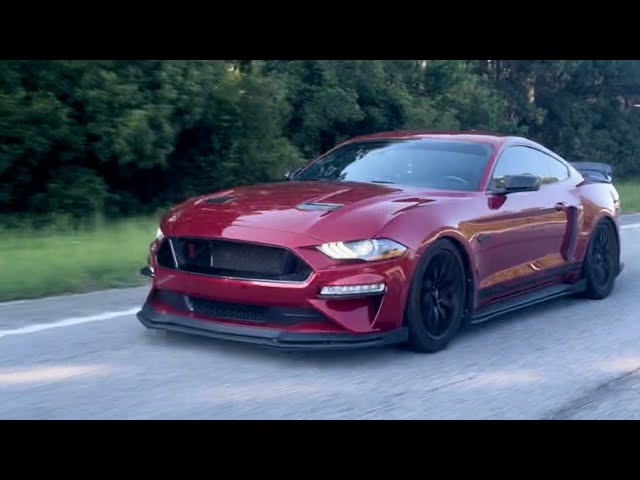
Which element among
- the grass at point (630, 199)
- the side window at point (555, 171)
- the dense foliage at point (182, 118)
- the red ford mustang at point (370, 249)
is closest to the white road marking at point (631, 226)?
the grass at point (630, 199)

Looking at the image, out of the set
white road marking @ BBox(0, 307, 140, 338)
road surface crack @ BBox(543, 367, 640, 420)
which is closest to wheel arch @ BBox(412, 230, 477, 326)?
road surface crack @ BBox(543, 367, 640, 420)

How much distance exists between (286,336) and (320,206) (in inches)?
37.4

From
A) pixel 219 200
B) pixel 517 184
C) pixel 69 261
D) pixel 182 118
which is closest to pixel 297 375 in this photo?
pixel 219 200

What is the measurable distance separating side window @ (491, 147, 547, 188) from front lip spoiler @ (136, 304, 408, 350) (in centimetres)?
190

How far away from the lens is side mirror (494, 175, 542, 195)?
24.0ft

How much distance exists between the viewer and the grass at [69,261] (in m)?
8.54

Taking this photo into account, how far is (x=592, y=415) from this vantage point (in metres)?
5.33

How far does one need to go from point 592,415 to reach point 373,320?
1.44 meters

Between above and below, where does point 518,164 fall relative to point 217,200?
above

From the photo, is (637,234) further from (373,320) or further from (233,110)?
(373,320)

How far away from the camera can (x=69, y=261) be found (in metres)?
9.57

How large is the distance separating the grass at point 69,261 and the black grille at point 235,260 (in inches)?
94.5

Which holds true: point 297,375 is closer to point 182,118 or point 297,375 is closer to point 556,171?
point 556,171
